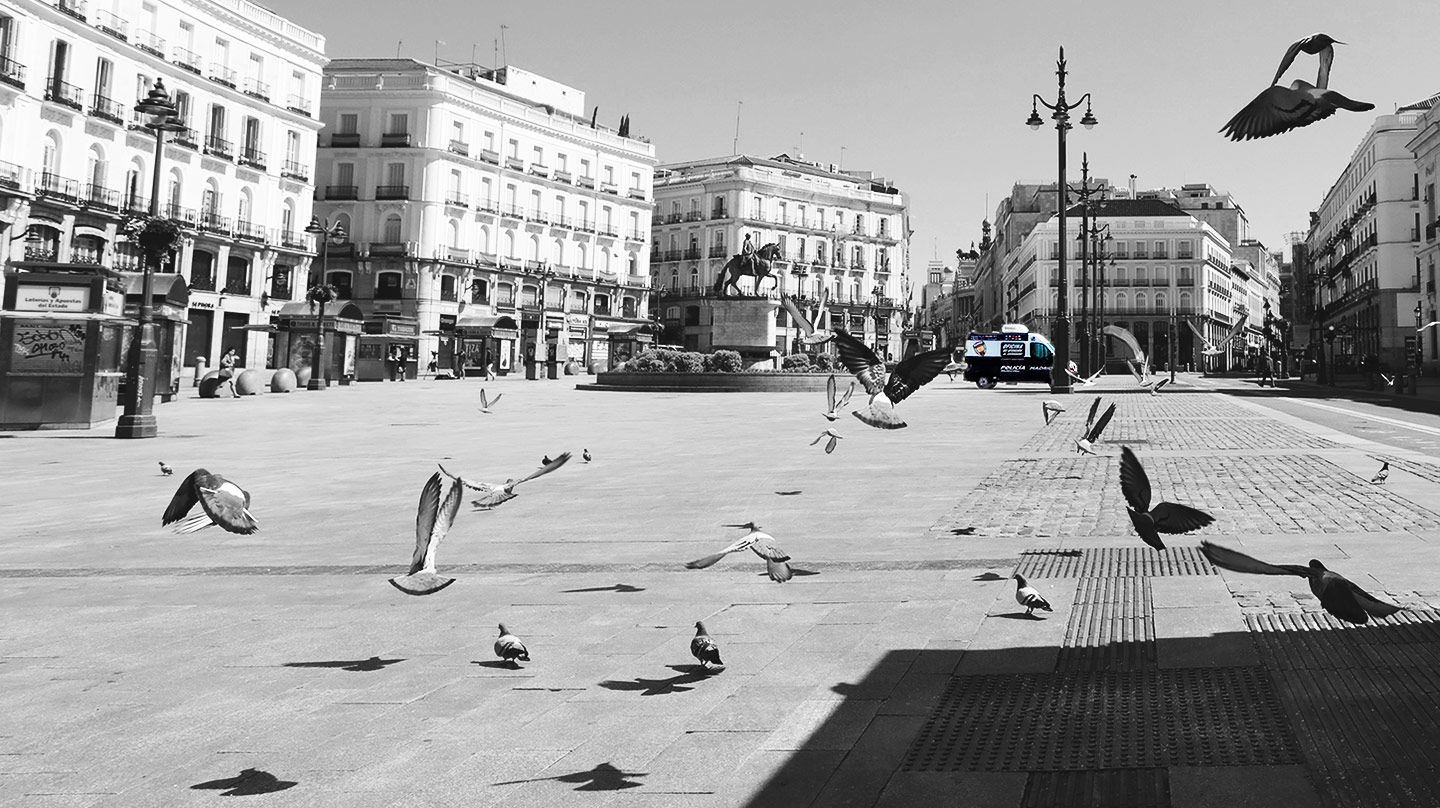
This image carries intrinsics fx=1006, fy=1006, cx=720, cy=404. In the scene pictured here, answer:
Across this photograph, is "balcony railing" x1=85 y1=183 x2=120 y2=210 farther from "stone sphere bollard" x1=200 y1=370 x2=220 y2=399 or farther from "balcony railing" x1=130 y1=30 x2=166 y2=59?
"stone sphere bollard" x1=200 y1=370 x2=220 y2=399

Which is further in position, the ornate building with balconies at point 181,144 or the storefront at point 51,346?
the ornate building with balconies at point 181,144

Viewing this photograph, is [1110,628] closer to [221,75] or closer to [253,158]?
[221,75]

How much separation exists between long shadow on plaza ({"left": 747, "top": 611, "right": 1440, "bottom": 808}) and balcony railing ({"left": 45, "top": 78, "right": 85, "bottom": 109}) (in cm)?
4638

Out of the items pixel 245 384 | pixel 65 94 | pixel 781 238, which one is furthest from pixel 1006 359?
pixel 781 238

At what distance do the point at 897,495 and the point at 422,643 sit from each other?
566 centimetres

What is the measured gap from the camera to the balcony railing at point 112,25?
41.5 m

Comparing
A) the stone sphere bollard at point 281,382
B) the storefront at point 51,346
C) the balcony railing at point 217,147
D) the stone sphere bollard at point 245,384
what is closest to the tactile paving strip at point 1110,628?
the storefront at point 51,346

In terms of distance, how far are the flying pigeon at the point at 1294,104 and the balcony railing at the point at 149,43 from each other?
50.3 metres

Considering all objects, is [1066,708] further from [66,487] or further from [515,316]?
[515,316]

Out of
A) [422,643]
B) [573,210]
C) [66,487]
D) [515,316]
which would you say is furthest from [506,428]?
[573,210]

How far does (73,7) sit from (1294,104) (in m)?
48.7

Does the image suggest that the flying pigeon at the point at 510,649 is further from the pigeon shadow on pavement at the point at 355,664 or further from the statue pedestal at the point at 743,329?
the statue pedestal at the point at 743,329

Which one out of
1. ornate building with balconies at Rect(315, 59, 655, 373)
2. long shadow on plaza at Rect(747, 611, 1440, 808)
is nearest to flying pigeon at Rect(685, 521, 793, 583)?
long shadow on plaza at Rect(747, 611, 1440, 808)

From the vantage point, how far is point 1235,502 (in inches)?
332
